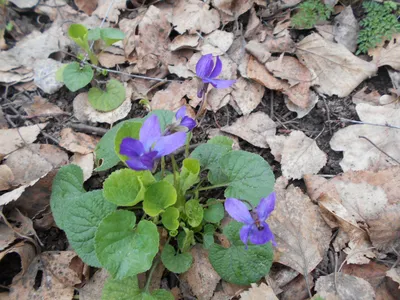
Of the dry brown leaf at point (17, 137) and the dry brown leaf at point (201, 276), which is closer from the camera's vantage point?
the dry brown leaf at point (201, 276)

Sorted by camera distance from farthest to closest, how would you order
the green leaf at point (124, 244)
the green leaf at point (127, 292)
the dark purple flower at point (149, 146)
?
the green leaf at point (127, 292), the green leaf at point (124, 244), the dark purple flower at point (149, 146)

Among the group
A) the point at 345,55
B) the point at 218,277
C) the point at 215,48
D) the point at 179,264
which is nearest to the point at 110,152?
the point at 179,264

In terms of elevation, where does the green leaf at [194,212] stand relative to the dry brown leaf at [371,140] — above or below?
above

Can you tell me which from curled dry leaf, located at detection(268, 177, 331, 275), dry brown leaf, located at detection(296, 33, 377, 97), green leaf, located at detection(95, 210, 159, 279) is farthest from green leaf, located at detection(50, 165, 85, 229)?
dry brown leaf, located at detection(296, 33, 377, 97)

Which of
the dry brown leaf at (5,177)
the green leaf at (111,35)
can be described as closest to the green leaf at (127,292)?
the dry brown leaf at (5,177)

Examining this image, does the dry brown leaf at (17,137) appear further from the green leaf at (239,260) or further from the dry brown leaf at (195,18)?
the green leaf at (239,260)

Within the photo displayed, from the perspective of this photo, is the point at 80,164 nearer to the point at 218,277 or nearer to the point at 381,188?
the point at 218,277

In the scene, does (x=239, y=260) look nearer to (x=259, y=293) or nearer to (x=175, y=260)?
(x=259, y=293)
